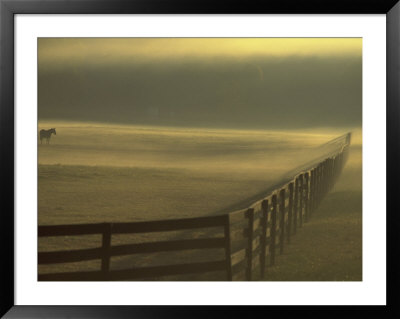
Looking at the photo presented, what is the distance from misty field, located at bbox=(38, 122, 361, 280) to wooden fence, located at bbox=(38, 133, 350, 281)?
0.13 ft

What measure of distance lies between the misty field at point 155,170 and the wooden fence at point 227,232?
4 centimetres

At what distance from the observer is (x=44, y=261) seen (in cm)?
248

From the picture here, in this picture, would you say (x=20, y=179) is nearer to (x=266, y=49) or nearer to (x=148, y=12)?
(x=148, y=12)

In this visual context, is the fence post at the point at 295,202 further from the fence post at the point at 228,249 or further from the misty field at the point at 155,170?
the fence post at the point at 228,249

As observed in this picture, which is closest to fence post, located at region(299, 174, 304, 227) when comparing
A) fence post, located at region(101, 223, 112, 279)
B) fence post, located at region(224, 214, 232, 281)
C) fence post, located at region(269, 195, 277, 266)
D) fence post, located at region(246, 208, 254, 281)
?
fence post, located at region(269, 195, 277, 266)

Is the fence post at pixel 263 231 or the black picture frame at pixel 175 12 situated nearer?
the black picture frame at pixel 175 12

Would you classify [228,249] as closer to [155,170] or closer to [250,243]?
[250,243]

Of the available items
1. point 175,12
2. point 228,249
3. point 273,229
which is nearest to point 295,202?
point 273,229

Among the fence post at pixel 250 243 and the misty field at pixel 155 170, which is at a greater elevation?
the misty field at pixel 155 170

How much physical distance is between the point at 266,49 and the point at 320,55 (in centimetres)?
30

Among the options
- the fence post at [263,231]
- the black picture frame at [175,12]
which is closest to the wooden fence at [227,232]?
the fence post at [263,231]

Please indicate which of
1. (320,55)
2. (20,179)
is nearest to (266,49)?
(320,55)

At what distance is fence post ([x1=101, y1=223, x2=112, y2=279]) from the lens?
2.49 meters

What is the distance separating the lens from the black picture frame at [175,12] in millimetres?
2402
